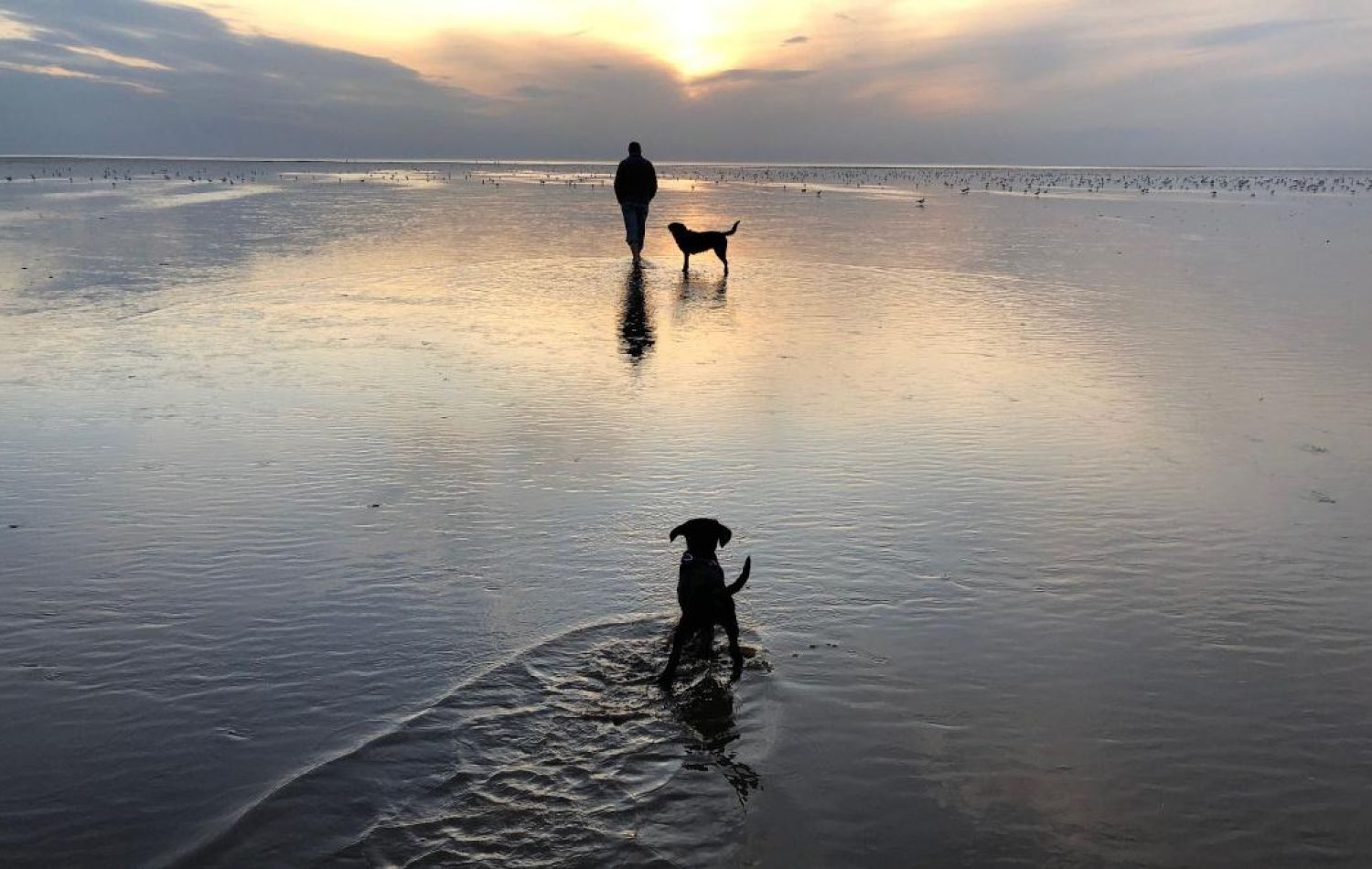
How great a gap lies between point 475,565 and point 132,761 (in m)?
2.36

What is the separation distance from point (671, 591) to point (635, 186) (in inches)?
671

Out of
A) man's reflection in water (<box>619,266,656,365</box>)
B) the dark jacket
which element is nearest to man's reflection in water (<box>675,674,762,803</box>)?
man's reflection in water (<box>619,266,656,365</box>)

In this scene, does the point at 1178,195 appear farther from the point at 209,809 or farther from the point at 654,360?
the point at 209,809

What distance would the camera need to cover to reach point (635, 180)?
2142cm

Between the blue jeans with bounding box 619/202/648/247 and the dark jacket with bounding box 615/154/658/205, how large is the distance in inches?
7.9

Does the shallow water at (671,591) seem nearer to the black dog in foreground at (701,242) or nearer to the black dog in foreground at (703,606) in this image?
the black dog in foreground at (703,606)

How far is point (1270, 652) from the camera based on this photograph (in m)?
5.15

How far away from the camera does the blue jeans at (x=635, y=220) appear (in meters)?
22.3

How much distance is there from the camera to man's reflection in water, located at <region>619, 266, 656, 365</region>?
1291cm

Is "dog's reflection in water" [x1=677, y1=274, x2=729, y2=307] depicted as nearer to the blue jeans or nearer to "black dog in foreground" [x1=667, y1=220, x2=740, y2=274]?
"black dog in foreground" [x1=667, y1=220, x2=740, y2=274]

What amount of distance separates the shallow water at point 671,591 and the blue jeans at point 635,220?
8879mm

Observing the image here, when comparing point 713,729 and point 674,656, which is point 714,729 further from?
point 674,656

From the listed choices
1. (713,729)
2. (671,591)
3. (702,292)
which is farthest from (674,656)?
(702,292)

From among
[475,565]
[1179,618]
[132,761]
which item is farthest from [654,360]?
[132,761]
